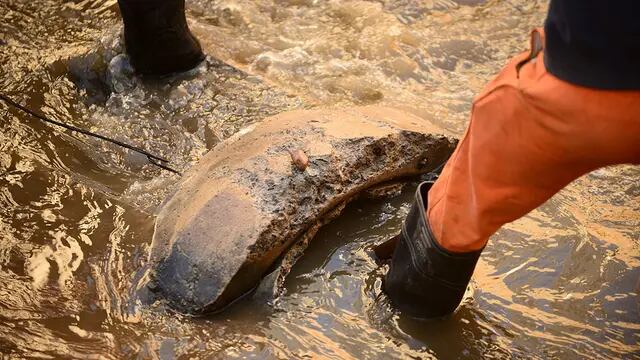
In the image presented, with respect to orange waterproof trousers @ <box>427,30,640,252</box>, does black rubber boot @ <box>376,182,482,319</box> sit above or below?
below

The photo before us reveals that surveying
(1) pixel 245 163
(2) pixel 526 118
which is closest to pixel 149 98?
(1) pixel 245 163

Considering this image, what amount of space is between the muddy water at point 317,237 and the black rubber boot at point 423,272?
0.23 feet

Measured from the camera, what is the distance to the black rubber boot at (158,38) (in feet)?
11.0

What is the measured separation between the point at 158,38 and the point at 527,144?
2.41 m

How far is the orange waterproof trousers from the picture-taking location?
4.76 ft

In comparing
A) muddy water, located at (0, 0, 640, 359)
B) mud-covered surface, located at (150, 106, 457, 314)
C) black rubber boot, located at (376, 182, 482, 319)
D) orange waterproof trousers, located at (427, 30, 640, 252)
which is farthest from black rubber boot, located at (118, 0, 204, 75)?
orange waterproof trousers, located at (427, 30, 640, 252)

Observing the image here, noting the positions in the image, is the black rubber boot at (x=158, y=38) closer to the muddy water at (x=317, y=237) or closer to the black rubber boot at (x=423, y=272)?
the muddy water at (x=317, y=237)

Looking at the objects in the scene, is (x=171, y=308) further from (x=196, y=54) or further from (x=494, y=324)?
(x=196, y=54)

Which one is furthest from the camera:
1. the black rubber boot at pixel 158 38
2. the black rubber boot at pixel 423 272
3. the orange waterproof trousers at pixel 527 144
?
the black rubber boot at pixel 158 38

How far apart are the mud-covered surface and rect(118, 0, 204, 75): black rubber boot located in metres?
1.05

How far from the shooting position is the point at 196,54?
359 cm

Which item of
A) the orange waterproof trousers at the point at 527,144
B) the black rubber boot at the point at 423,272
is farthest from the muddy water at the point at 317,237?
the orange waterproof trousers at the point at 527,144

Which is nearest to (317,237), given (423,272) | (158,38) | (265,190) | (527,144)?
(265,190)

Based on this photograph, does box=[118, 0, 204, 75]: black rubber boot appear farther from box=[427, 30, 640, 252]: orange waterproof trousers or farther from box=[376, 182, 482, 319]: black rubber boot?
box=[427, 30, 640, 252]: orange waterproof trousers
